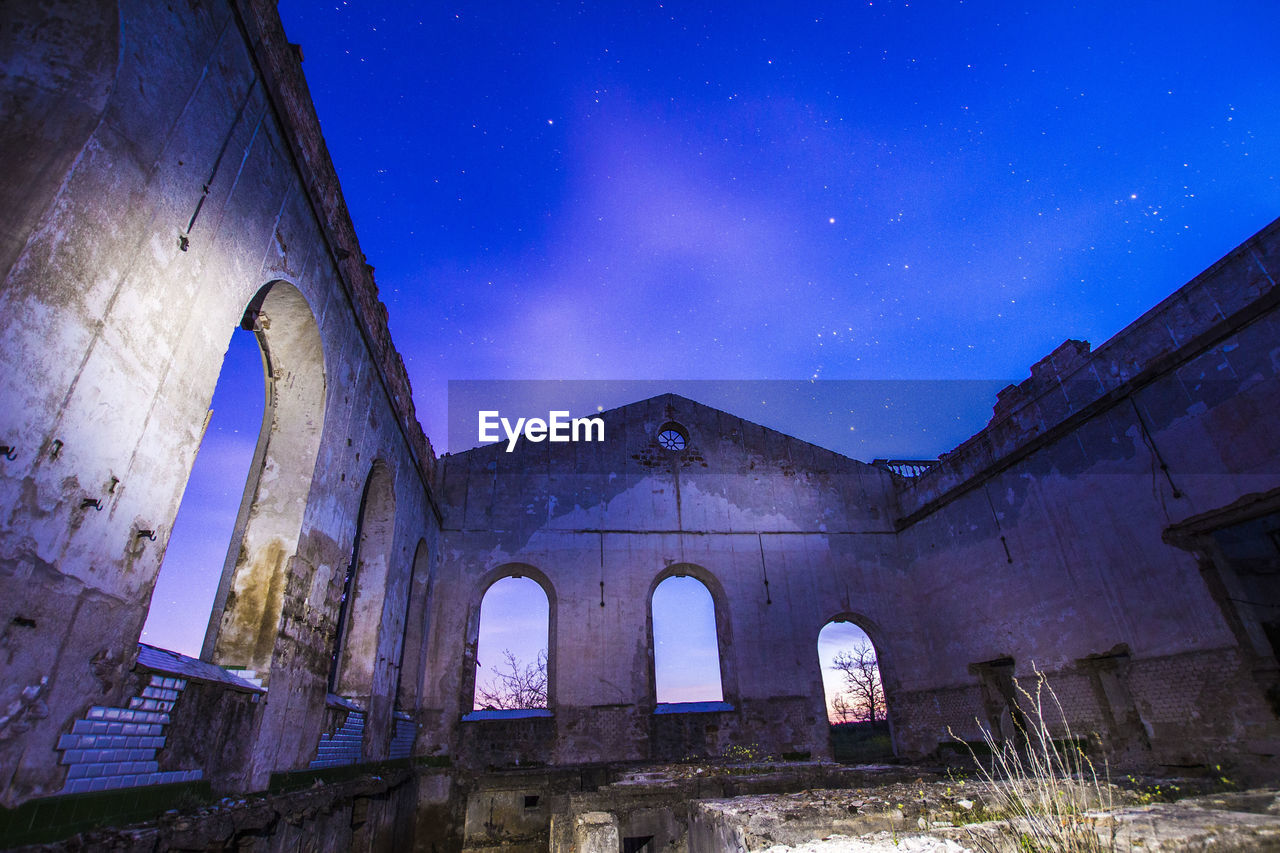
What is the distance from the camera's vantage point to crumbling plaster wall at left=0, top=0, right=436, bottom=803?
2.49 meters

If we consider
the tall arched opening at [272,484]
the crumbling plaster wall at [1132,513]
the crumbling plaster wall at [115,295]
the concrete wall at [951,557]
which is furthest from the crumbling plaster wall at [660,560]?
the crumbling plaster wall at [115,295]

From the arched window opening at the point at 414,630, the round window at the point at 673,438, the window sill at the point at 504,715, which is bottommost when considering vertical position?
the window sill at the point at 504,715

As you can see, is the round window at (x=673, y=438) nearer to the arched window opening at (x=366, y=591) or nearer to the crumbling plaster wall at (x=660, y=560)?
the crumbling plaster wall at (x=660, y=560)

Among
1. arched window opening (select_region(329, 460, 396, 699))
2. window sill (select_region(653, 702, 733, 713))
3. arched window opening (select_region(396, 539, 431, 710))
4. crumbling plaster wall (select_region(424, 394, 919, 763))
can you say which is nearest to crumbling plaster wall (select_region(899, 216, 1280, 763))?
crumbling plaster wall (select_region(424, 394, 919, 763))

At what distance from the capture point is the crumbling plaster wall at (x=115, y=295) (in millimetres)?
2488

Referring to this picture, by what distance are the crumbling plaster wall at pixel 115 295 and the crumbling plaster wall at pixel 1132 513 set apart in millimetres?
9684

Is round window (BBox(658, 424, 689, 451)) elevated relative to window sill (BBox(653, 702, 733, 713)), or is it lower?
elevated

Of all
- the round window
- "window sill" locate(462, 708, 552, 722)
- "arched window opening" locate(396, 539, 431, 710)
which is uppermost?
the round window

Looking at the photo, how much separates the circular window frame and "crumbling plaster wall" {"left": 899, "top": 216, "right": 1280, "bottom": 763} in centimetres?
552

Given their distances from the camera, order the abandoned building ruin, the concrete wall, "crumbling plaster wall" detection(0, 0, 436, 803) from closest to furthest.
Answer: "crumbling plaster wall" detection(0, 0, 436, 803) → the abandoned building ruin → the concrete wall

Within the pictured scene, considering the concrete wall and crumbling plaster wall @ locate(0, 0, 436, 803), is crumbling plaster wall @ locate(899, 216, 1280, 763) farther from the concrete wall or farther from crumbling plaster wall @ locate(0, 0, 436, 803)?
crumbling plaster wall @ locate(0, 0, 436, 803)

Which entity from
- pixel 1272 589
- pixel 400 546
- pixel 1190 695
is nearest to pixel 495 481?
pixel 400 546

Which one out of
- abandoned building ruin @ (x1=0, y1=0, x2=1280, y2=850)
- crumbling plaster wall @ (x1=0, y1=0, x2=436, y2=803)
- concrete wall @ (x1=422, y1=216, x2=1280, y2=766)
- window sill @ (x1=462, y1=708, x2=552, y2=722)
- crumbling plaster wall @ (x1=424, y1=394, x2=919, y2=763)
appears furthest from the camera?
crumbling plaster wall @ (x1=424, y1=394, x2=919, y2=763)

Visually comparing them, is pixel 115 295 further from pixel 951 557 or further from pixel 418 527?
pixel 951 557
